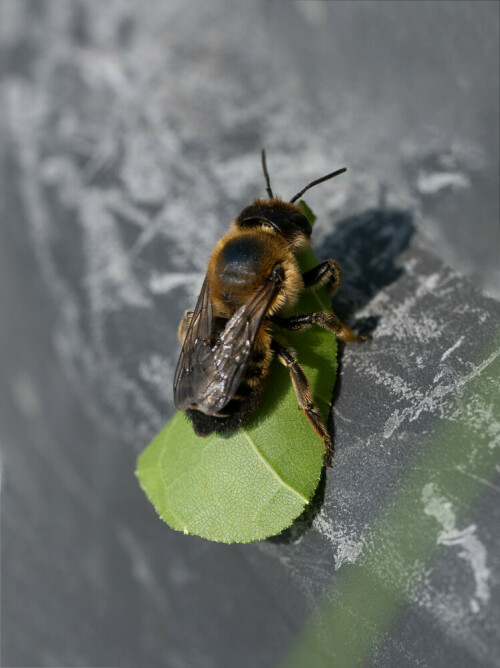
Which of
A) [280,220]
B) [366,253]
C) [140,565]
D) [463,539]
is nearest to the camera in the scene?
[463,539]

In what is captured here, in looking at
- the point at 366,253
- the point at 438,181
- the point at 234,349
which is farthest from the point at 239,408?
the point at 438,181

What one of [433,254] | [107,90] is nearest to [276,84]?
[107,90]

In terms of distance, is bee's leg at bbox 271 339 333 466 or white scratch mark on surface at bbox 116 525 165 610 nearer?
bee's leg at bbox 271 339 333 466

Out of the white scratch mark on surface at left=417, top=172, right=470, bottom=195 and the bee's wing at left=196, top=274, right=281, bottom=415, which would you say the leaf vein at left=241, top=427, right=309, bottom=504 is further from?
the white scratch mark on surface at left=417, top=172, right=470, bottom=195

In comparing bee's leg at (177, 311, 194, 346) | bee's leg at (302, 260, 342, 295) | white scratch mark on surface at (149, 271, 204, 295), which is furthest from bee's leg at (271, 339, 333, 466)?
white scratch mark on surface at (149, 271, 204, 295)

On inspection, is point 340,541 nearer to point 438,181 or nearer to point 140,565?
point 140,565

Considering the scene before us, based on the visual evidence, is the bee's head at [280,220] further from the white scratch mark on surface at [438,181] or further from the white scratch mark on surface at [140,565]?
the white scratch mark on surface at [140,565]

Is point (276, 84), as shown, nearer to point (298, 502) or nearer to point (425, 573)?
point (298, 502)
